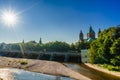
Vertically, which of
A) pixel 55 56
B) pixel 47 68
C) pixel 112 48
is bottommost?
pixel 47 68

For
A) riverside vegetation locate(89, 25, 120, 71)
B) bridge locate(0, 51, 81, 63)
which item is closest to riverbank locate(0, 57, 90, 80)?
riverside vegetation locate(89, 25, 120, 71)

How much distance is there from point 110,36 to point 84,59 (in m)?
43.8

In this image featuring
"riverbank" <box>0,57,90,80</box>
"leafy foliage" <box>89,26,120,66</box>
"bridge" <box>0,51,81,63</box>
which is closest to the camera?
"riverbank" <box>0,57,90,80</box>

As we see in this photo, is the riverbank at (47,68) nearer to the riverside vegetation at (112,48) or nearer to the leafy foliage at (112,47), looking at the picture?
the riverside vegetation at (112,48)

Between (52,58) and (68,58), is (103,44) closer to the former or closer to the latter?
(68,58)

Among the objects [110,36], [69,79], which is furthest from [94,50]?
[69,79]

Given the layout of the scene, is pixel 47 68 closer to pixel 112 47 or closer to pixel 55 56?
pixel 112 47

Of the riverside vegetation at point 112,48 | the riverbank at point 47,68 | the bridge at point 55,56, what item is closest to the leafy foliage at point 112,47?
the riverside vegetation at point 112,48

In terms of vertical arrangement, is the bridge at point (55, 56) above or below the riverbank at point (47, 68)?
above

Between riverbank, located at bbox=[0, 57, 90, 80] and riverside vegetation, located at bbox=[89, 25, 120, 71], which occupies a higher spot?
riverside vegetation, located at bbox=[89, 25, 120, 71]

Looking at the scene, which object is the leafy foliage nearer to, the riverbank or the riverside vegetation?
the riverside vegetation

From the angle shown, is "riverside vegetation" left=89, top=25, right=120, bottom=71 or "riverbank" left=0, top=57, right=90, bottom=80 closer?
"riverbank" left=0, top=57, right=90, bottom=80

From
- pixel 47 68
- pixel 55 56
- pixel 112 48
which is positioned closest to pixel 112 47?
pixel 112 48

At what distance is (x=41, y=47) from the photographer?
636 feet
